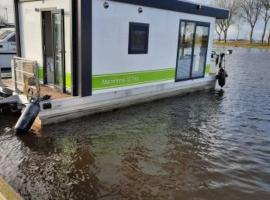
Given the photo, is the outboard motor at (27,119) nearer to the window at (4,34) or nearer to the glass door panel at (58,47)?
the glass door panel at (58,47)

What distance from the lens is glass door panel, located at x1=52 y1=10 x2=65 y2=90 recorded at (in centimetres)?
727

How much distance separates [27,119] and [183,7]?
5.81 meters

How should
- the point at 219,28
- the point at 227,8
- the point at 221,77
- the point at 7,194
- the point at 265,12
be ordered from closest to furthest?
the point at 7,194 < the point at 221,77 < the point at 265,12 < the point at 227,8 < the point at 219,28

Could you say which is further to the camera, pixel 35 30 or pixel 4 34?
pixel 4 34

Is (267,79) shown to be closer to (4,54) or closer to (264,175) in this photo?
(264,175)

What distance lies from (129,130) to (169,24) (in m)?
4.05

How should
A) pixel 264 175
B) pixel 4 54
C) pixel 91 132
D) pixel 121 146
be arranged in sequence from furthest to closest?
pixel 4 54 < pixel 91 132 < pixel 121 146 < pixel 264 175

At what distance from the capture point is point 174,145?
5.87 m

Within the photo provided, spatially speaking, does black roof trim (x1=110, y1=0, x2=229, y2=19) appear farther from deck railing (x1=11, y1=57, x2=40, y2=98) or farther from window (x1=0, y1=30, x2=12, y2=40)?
window (x1=0, y1=30, x2=12, y2=40)

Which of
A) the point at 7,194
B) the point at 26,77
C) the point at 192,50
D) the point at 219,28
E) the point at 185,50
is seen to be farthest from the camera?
→ the point at 219,28

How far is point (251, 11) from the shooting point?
185ft

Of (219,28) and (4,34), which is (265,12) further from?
(4,34)

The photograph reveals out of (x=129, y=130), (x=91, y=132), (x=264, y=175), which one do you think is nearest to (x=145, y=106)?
(x=129, y=130)

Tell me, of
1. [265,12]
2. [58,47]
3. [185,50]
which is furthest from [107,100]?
[265,12]
